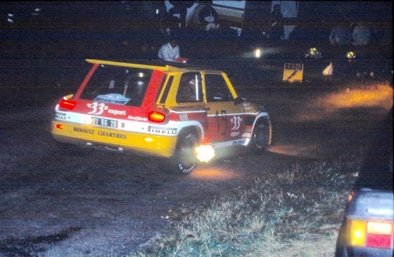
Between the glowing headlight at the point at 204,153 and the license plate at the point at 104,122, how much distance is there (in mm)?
1465

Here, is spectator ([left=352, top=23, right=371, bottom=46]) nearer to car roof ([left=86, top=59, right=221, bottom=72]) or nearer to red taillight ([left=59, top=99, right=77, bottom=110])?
car roof ([left=86, top=59, right=221, bottom=72])

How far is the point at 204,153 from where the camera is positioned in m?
9.74

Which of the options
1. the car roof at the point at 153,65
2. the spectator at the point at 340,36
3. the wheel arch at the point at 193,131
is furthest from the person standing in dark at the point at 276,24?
the wheel arch at the point at 193,131

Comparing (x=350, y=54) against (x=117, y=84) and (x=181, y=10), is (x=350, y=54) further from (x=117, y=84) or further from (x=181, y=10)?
(x=117, y=84)

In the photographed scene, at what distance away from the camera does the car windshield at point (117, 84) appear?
29.8 ft

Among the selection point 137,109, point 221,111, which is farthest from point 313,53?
point 137,109

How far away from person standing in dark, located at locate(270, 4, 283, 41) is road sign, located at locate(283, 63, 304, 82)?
3.40 m

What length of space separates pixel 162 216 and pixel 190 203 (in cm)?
72

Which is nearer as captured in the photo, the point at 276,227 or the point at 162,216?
the point at 276,227

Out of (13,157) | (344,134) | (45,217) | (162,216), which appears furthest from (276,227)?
(344,134)

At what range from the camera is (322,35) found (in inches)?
Result: 1103

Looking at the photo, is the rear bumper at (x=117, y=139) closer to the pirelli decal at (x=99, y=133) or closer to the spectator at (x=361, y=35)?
the pirelli decal at (x=99, y=133)

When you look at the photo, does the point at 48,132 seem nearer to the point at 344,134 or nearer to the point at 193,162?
the point at 193,162

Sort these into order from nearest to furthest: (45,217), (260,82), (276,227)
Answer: (276,227) → (45,217) → (260,82)
